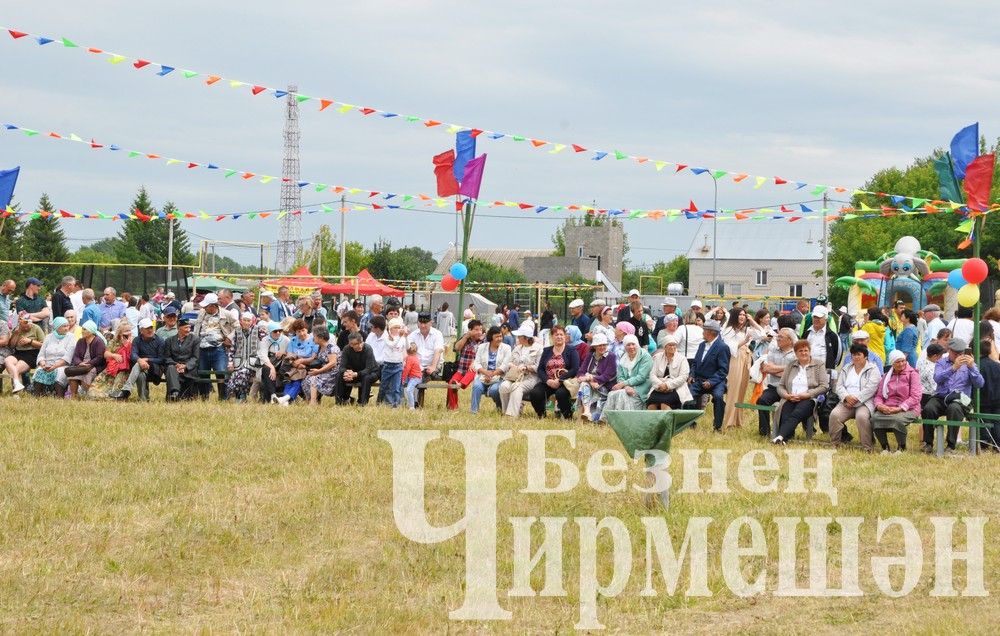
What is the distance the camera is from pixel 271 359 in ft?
57.1

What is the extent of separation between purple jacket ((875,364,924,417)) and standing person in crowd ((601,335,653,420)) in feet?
9.01

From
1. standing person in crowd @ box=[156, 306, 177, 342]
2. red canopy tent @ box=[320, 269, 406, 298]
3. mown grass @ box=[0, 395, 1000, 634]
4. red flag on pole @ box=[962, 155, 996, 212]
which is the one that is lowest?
mown grass @ box=[0, 395, 1000, 634]

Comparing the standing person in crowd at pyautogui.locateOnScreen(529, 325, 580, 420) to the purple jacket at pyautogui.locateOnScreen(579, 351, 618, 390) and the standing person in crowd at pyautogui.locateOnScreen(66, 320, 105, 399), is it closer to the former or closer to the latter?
the purple jacket at pyautogui.locateOnScreen(579, 351, 618, 390)

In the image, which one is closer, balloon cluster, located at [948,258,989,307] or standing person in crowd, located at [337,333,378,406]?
balloon cluster, located at [948,258,989,307]

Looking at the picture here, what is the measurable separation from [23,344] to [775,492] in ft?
37.6

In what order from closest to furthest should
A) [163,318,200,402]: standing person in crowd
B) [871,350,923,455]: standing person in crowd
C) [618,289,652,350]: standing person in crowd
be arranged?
→ 1. [871,350,923,455]: standing person in crowd
2. [163,318,200,402]: standing person in crowd
3. [618,289,652,350]: standing person in crowd

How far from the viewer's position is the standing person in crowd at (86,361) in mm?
17422

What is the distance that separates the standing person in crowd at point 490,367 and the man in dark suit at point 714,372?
2.39 metres

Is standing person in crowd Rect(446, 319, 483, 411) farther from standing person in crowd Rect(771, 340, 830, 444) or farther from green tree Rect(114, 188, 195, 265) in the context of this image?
green tree Rect(114, 188, 195, 265)

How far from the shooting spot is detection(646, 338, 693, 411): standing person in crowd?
14867 millimetres

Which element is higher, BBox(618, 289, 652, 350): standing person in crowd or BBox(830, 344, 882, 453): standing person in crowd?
BBox(618, 289, 652, 350): standing person in crowd

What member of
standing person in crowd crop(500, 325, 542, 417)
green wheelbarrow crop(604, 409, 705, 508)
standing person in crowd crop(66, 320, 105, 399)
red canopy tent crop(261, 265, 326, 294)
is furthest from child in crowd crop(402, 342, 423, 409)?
red canopy tent crop(261, 265, 326, 294)

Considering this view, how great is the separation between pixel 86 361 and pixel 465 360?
201 inches

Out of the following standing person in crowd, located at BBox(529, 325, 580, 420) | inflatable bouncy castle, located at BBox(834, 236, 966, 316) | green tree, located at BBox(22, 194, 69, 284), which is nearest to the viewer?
standing person in crowd, located at BBox(529, 325, 580, 420)
